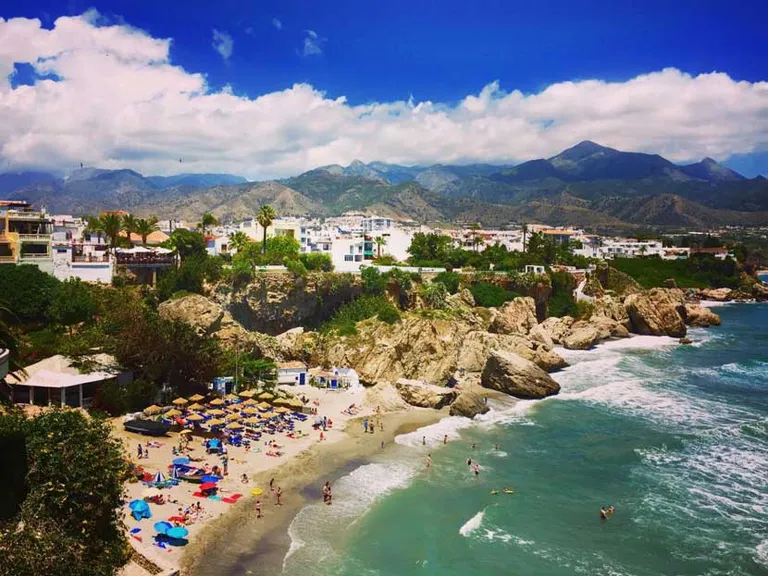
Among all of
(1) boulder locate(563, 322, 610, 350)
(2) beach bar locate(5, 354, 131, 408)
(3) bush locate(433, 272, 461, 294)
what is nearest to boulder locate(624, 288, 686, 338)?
(1) boulder locate(563, 322, 610, 350)

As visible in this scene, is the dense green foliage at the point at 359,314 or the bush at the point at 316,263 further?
the bush at the point at 316,263

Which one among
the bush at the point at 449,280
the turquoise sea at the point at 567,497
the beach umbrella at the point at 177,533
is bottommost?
the turquoise sea at the point at 567,497

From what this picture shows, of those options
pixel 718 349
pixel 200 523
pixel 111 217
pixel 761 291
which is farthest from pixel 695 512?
pixel 761 291

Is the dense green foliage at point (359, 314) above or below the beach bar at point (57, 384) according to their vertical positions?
above

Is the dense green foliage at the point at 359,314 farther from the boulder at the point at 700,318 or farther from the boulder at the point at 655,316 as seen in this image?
the boulder at the point at 700,318

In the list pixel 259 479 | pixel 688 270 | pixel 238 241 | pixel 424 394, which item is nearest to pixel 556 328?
pixel 424 394

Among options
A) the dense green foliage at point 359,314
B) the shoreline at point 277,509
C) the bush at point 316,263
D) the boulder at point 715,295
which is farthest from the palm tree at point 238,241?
the boulder at point 715,295

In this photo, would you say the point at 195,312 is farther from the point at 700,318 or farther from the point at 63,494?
the point at 700,318
